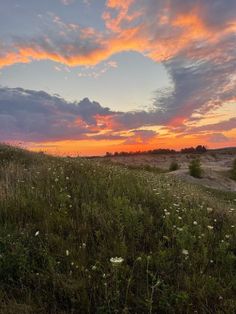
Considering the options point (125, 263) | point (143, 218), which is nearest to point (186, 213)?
point (143, 218)

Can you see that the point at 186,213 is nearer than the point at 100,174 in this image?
Yes

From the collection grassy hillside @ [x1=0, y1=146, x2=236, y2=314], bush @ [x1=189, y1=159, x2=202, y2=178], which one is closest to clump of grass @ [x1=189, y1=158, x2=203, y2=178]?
bush @ [x1=189, y1=159, x2=202, y2=178]

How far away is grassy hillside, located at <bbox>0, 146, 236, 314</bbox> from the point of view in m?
4.21

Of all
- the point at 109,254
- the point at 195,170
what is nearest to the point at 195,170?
the point at 195,170

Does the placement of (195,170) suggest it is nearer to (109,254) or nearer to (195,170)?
(195,170)

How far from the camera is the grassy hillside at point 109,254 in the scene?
13.8ft

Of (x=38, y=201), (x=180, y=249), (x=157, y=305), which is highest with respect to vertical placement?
(x=38, y=201)

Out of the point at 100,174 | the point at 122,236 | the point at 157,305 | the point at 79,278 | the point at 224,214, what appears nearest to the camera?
the point at 157,305

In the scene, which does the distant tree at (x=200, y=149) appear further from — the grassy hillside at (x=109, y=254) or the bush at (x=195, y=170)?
the grassy hillside at (x=109, y=254)

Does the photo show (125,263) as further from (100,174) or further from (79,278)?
(100,174)

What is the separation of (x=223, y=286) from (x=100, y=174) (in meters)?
5.47

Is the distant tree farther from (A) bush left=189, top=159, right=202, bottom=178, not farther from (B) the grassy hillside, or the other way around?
(B) the grassy hillside

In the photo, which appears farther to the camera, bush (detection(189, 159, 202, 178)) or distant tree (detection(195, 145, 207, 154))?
distant tree (detection(195, 145, 207, 154))

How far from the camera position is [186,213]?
6824 mm
